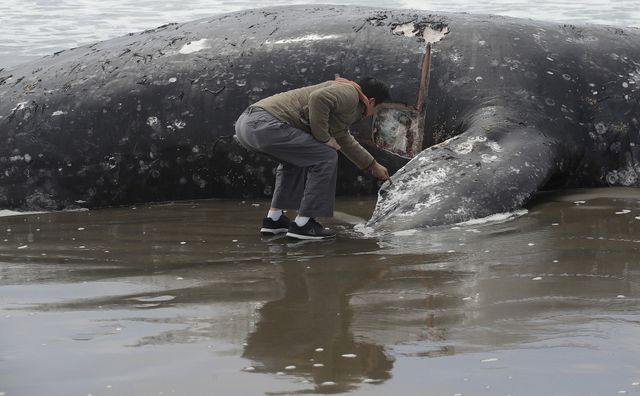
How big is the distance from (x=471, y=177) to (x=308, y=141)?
1.22 metres

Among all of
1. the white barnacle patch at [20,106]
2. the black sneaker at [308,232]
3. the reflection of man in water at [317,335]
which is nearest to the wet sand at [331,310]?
the reflection of man in water at [317,335]

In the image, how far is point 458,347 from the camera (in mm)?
4641

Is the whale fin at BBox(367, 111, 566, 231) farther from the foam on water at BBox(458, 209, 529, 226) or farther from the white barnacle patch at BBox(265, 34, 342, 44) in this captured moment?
the white barnacle patch at BBox(265, 34, 342, 44)

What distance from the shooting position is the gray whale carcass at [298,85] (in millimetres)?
8773

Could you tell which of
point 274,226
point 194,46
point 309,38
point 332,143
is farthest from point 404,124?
point 194,46

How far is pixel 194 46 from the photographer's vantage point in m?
9.31

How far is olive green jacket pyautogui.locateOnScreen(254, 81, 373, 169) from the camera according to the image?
23.9 ft

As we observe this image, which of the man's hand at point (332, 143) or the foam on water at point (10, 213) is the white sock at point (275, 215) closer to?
the man's hand at point (332, 143)

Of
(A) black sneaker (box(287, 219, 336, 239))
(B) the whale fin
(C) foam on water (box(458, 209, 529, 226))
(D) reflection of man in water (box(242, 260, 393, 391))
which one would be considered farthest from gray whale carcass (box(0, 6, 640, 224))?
(D) reflection of man in water (box(242, 260, 393, 391))

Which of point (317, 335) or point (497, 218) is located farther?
point (497, 218)

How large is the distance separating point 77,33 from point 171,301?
14.9 metres

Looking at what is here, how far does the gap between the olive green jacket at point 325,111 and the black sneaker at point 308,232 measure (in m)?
0.55

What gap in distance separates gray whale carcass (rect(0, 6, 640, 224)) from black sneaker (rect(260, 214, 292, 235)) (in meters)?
1.40

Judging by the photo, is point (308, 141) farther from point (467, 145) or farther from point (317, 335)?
point (317, 335)
